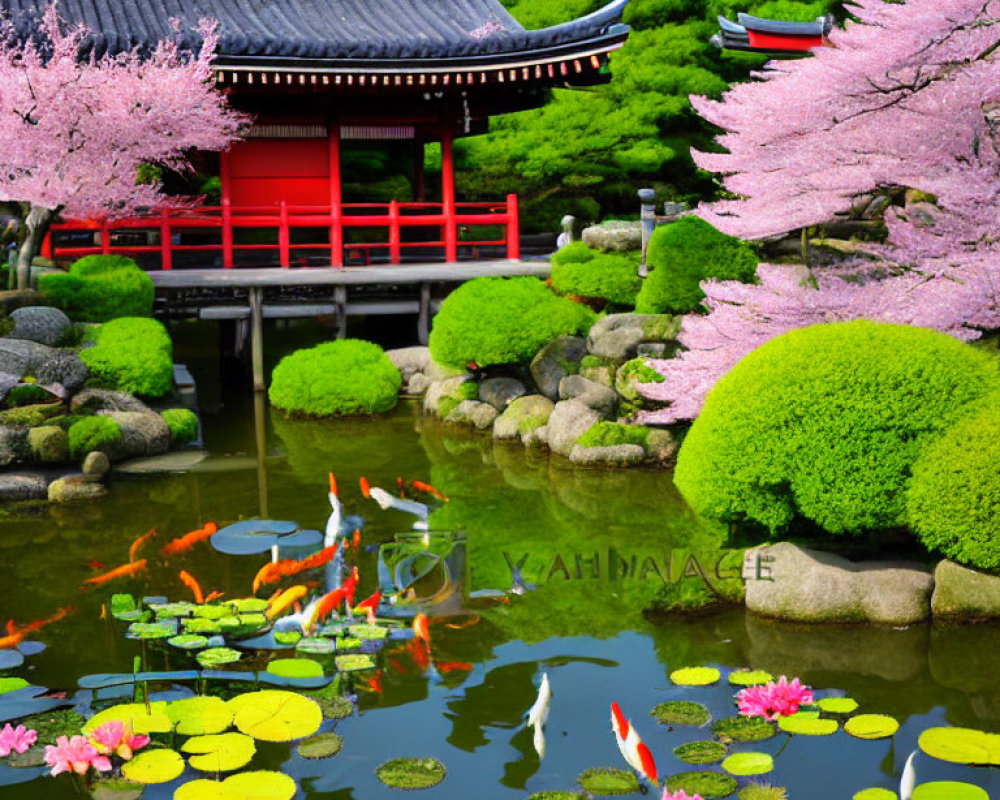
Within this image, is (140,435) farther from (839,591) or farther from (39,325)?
(839,591)

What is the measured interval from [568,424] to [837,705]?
7481 millimetres

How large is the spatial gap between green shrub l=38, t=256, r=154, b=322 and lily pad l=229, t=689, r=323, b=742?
34.2ft

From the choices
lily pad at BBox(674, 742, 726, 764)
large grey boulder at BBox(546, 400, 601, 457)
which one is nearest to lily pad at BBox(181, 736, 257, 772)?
lily pad at BBox(674, 742, 726, 764)

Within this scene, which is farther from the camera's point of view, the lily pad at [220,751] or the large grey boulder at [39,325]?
the large grey boulder at [39,325]

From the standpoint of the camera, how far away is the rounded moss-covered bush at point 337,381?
16.1 m

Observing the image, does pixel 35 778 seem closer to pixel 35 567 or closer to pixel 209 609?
pixel 209 609

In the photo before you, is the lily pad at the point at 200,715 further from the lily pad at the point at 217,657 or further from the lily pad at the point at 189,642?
the lily pad at the point at 189,642

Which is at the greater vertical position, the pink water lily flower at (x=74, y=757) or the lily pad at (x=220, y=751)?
the pink water lily flower at (x=74, y=757)

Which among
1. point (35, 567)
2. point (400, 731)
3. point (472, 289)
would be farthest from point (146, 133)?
point (400, 731)

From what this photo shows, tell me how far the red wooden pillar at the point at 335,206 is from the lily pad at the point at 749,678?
44.5 ft

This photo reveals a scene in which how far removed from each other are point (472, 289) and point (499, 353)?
1.09 metres

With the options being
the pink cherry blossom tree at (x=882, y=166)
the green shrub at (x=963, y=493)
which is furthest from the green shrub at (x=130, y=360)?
the green shrub at (x=963, y=493)

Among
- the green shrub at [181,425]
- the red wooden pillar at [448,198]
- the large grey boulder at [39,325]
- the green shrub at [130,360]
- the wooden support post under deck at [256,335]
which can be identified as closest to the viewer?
the green shrub at [181,425]

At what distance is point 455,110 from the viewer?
20688 mm
